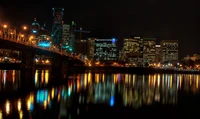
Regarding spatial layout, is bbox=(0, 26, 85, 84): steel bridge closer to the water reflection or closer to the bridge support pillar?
the bridge support pillar

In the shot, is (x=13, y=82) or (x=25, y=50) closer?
(x=13, y=82)

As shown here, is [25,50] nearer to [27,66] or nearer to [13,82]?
[27,66]

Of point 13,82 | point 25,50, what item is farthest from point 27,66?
point 13,82

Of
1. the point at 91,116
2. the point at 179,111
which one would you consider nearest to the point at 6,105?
the point at 91,116

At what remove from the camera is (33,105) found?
3244cm

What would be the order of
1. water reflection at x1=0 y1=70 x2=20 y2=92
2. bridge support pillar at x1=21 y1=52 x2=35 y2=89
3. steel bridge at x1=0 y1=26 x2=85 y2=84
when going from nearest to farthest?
water reflection at x1=0 y1=70 x2=20 y2=92, steel bridge at x1=0 y1=26 x2=85 y2=84, bridge support pillar at x1=21 y1=52 x2=35 y2=89

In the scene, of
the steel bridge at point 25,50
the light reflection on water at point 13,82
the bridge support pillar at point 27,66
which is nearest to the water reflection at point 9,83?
the light reflection on water at point 13,82

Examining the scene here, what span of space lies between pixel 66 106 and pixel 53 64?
62.5 m

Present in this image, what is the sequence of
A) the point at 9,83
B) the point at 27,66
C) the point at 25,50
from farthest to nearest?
the point at 27,66 < the point at 25,50 < the point at 9,83

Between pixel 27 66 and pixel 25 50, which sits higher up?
pixel 25 50

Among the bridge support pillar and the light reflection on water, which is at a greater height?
the bridge support pillar

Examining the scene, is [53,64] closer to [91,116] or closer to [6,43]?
[6,43]

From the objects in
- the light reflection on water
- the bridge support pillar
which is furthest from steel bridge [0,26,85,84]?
the light reflection on water

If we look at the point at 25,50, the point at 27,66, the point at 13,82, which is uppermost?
the point at 25,50
